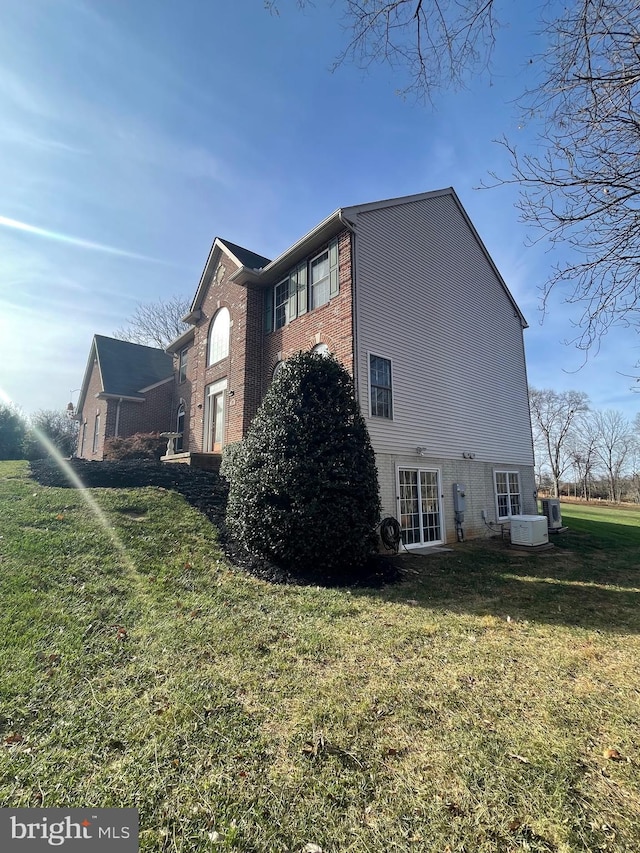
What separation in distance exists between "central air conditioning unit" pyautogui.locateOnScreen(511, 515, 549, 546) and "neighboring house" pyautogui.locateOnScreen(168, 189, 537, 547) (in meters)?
1.35

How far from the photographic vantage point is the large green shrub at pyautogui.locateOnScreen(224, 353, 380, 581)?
21.2ft

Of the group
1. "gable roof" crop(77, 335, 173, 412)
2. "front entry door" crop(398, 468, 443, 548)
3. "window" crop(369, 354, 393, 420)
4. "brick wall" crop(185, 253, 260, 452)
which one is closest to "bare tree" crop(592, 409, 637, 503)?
"front entry door" crop(398, 468, 443, 548)

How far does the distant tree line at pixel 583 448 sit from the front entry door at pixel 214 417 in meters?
41.0

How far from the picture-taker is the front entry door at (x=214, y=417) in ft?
46.9

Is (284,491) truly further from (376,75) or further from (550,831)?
(376,75)

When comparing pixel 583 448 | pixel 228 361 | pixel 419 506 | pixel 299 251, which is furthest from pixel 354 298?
pixel 583 448

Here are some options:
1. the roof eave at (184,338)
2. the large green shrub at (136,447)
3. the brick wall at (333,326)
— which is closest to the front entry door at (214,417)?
the large green shrub at (136,447)

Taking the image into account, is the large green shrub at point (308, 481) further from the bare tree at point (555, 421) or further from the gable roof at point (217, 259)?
the bare tree at point (555, 421)

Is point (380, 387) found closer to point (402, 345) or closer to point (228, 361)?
point (402, 345)

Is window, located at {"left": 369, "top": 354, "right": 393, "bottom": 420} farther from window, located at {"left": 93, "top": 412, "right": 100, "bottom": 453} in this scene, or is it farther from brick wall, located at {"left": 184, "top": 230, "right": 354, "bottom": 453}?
window, located at {"left": 93, "top": 412, "right": 100, "bottom": 453}

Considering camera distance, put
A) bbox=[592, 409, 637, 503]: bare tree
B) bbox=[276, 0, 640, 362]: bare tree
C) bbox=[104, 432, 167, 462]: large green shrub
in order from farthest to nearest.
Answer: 1. bbox=[592, 409, 637, 503]: bare tree
2. bbox=[104, 432, 167, 462]: large green shrub
3. bbox=[276, 0, 640, 362]: bare tree

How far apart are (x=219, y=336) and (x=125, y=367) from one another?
8432 millimetres

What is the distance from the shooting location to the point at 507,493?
45.5 ft

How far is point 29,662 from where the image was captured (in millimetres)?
3445
